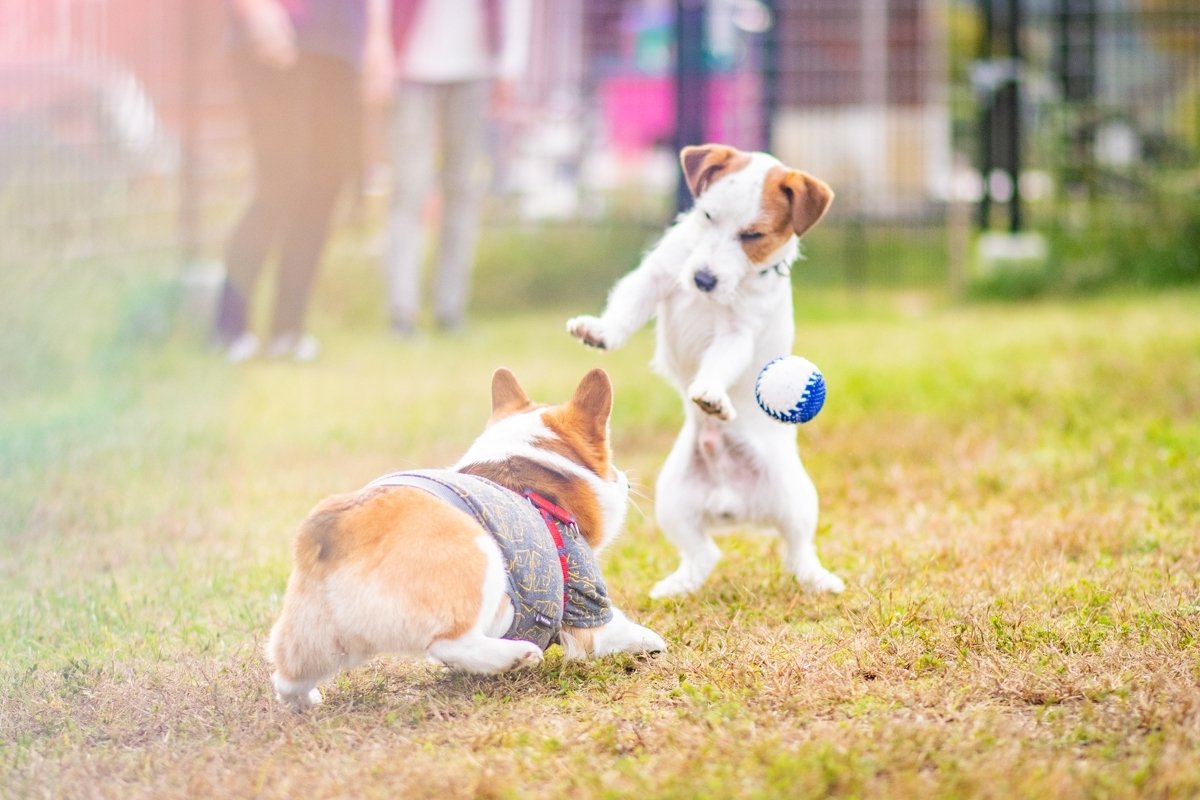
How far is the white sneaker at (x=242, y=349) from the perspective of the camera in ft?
21.5

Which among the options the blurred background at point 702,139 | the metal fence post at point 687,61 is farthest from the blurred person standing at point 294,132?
the metal fence post at point 687,61

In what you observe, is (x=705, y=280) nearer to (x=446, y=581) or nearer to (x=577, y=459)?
(x=577, y=459)

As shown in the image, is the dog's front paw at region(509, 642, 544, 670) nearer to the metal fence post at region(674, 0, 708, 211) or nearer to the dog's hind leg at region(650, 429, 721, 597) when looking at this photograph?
the dog's hind leg at region(650, 429, 721, 597)

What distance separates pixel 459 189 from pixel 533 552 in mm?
4985

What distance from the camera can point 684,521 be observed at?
3061 mm

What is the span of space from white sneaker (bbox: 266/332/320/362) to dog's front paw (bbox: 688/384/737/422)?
418 cm

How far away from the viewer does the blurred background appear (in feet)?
24.7

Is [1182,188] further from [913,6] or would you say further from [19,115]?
[19,115]

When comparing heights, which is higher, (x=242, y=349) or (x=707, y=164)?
(x=707, y=164)

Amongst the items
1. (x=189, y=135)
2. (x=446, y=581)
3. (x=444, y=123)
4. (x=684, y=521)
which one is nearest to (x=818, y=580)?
(x=684, y=521)

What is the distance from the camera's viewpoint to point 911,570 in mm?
3141

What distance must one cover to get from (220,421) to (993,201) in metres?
6.62

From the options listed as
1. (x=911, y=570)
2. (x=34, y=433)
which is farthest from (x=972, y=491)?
(x=34, y=433)

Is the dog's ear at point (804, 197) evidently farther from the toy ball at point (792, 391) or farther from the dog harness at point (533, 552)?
the dog harness at point (533, 552)
